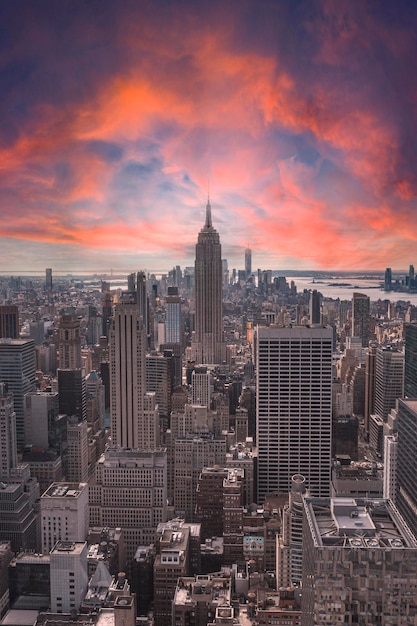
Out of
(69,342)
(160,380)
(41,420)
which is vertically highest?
(69,342)

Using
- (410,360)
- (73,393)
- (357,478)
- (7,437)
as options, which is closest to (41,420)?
(73,393)

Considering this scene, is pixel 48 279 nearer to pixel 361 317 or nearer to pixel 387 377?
pixel 361 317

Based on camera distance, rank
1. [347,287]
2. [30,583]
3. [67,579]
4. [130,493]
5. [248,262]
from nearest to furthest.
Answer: [67,579]
[30,583]
[347,287]
[130,493]
[248,262]

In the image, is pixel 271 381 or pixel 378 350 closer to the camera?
pixel 271 381

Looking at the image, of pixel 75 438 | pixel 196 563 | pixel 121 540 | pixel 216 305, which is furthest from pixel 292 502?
pixel 216 305

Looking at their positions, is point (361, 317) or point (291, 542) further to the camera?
point (361, 317)

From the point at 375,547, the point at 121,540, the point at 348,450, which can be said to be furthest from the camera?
the point at 348,450

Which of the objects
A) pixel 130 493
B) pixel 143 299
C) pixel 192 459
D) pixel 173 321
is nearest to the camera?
pixel 130 493

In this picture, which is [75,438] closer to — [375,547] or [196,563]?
[196,563]

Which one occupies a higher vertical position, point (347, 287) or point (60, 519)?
point (347, 287)
